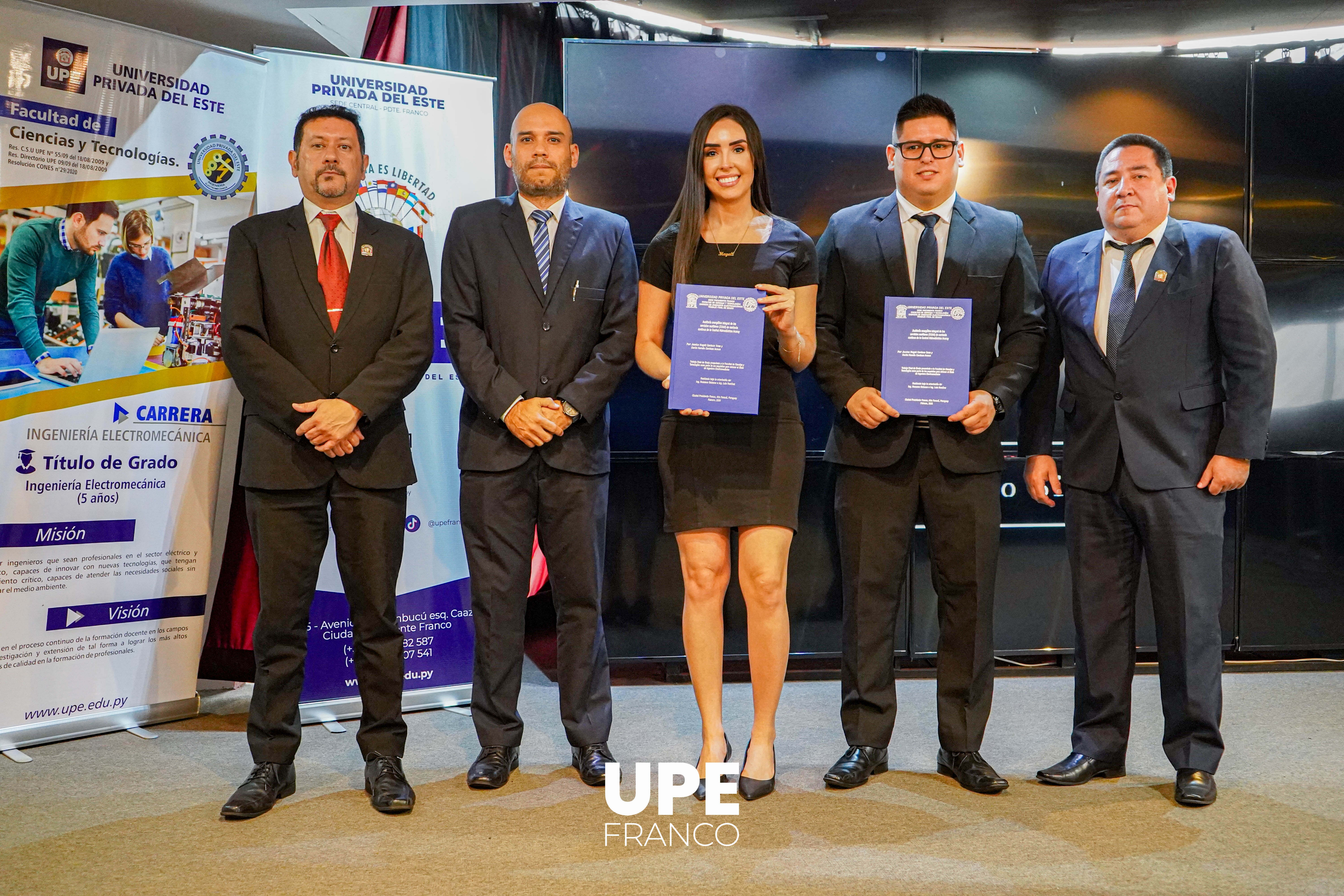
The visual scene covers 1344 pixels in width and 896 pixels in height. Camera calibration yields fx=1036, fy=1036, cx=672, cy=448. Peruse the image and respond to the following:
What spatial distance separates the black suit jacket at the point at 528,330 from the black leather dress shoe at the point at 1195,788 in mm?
1859

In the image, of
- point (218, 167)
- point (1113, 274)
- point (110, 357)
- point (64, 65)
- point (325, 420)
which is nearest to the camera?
point (325, 420)

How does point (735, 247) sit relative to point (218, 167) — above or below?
below

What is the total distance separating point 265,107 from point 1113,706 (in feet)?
11.4

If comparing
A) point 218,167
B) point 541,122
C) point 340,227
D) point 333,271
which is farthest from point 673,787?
point 218,167

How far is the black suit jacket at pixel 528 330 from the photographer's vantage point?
299cm

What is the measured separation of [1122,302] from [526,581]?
194cm

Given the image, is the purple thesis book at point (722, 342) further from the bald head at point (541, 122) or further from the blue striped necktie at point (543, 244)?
the bald head at point (541, 122)

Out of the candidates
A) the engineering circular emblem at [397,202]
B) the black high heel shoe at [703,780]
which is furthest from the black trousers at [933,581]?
the engineering circular emblem at [397,202]

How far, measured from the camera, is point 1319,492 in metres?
4.69

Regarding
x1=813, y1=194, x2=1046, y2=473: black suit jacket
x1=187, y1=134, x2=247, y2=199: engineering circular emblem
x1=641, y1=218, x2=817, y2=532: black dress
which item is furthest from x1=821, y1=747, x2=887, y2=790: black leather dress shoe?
x1=187, y1=134, x2=247, y2=199: engineering circular emblem

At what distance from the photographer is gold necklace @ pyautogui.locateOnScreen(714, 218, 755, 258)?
2.88 meters

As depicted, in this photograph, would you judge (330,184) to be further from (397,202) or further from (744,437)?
(744,437)

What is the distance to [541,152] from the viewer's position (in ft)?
10.1

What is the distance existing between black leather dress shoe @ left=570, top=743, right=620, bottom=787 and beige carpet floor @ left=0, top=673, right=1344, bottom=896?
0.16 ft
